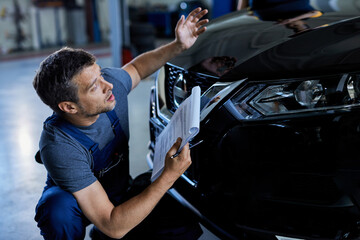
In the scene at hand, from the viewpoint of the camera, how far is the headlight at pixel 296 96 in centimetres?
108

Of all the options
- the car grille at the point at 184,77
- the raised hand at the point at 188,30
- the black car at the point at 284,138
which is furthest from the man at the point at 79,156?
the raised hand at the point at 188,30

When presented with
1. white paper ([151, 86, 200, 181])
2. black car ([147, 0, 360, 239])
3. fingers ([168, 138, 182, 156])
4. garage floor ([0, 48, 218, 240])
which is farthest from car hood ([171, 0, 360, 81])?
garage floor ([0, 48, 218, 240])

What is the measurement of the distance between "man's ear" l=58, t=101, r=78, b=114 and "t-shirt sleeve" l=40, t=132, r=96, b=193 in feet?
0.38

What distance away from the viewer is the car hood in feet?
3.75

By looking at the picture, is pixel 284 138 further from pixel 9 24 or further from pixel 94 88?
pixel 9 24

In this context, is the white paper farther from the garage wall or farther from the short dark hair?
the garage wall

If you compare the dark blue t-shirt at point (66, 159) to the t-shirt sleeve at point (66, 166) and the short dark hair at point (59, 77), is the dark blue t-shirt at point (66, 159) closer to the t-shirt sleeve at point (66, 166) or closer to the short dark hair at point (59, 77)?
the t-shirt sleeve at point (66, 166)

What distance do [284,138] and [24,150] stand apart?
2.30m

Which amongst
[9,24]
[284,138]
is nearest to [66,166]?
[284,138]

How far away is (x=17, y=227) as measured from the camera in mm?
1808

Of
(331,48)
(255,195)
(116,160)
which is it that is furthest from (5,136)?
(331,48)

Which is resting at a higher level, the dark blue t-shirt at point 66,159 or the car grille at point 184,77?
the car grille at point 184,77

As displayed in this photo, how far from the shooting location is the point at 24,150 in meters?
2.79

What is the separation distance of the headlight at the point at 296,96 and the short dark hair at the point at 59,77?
56cm
